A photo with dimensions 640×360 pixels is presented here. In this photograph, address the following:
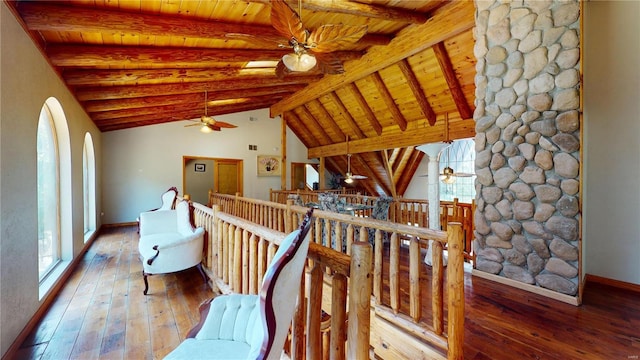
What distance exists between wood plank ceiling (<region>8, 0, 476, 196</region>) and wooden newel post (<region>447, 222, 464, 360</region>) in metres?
Answer: 2.53

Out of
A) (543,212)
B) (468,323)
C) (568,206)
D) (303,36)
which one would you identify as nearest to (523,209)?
(543,212)

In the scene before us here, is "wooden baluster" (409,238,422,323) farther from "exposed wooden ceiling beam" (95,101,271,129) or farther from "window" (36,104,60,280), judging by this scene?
"exposed wooden ceiling beam" (95,101,271,129)

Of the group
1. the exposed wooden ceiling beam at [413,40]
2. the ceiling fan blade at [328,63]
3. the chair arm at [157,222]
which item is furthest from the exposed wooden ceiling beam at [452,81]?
the chair arm at [157,222]

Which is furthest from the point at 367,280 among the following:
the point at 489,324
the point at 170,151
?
the point at 170,151

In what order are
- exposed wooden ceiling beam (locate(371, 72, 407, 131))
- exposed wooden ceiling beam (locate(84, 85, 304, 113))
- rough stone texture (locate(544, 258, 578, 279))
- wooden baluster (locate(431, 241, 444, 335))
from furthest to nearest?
exposed wooden ceiling beam (locate(371, 72, 407, 131)), exposed wooden ceiling beam (locate(84, 85, 304, 113)), rough stone texture (locate(544, 258, 578, 279)), wooden baluster (locate(431, 241, 444, 335))

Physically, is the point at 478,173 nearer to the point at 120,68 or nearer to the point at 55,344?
the point at 55,344

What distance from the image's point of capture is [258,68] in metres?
5.46

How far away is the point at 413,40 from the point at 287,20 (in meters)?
3.02

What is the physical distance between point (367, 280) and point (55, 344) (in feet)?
8.71

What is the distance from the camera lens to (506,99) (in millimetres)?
2922

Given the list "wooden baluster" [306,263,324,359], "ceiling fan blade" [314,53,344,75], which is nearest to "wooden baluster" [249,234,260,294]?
"wooden baluster" [306,263,324,359]

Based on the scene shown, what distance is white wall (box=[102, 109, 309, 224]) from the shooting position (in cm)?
692

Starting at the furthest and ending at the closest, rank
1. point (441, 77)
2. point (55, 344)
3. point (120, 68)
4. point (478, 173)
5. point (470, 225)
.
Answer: point (441, 77)
point (470, 225)
point (120, 68)
point (478, 173)
point (55, 344)

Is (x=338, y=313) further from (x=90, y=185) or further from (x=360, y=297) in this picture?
(x=90, y=185)
